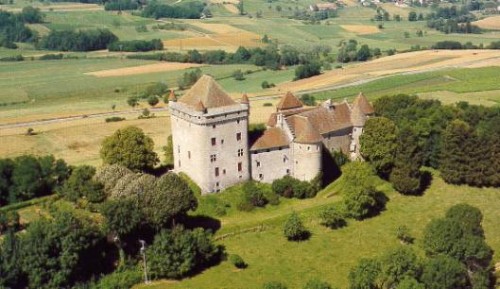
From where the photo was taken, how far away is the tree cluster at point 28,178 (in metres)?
74.1

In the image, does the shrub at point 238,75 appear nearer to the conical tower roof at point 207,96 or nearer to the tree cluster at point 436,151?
the tree cluster at point 436,151

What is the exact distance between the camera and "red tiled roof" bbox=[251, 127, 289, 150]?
7644cm

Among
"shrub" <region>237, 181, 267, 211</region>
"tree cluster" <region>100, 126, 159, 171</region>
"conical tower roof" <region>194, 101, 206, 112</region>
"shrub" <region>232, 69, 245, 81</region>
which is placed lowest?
"shrub" <region>232, 69, 245, 81</region>

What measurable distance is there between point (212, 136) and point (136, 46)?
128957 millimetres

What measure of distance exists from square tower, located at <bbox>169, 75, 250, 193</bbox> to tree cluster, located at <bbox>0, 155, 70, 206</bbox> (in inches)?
584

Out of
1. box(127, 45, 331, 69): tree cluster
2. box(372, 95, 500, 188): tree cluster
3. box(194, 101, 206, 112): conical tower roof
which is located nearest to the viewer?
box(194, 101, 206, 112): conical tower roof

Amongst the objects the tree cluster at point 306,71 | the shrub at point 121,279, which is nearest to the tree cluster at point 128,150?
the shrub at point 121,279

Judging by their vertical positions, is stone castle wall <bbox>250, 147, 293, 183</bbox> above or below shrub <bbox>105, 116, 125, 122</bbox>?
above

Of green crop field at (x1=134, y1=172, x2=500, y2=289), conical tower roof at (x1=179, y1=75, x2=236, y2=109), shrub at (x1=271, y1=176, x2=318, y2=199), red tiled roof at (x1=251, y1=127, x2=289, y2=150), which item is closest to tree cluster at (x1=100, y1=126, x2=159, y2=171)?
conical tower roof at (x1=179, y1=75, x2=236, y2=109)

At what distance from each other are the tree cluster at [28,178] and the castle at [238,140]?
540 inches

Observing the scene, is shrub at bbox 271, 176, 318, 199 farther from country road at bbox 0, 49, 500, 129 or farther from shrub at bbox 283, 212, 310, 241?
country road at bbox 0, 49, 500, 129

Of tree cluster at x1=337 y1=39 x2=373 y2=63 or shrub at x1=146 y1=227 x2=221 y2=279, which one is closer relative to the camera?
shrub at x1=146 y1=227 x2=221 y2=279

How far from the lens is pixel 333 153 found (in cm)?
8144

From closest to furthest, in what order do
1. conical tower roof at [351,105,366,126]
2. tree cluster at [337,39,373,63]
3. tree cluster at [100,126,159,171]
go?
1. tree cluster at [100,126,159,171]
2. conical tower roof at [351,105,366,126]
3. tree cluster at [337,39,373,63]
